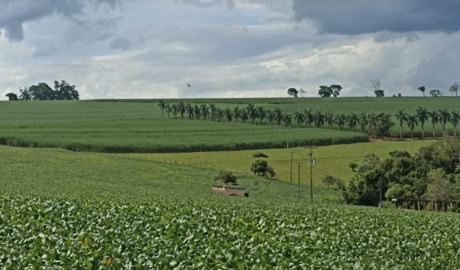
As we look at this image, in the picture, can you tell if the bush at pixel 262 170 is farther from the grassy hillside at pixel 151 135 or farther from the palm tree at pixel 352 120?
the palm tree at pixel 352 120

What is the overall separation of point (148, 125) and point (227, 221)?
16048 cm

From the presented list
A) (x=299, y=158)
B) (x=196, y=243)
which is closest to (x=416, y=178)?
(x=299, y=158)

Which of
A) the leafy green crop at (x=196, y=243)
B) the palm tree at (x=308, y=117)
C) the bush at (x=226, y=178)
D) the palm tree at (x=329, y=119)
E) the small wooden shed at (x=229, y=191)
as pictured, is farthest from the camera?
the palm tree at (x=308, y=117)

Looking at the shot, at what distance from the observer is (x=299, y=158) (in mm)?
135000

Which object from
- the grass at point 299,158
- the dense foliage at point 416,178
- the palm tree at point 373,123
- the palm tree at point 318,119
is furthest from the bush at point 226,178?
the palm tree at point 318,119

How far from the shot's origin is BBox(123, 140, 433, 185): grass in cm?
11969

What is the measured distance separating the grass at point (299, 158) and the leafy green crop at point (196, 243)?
84191mm

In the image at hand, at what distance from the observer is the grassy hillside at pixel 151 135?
14188cm

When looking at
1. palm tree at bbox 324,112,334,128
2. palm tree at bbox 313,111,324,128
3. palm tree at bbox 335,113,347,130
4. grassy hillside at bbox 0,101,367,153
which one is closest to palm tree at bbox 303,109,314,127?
palm tree at bbox 313,111,324,128

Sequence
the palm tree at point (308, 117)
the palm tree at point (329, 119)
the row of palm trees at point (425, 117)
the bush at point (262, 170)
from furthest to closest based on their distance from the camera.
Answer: the palm tree at point (308, 117) → the palm tree at point (329, 119) → the row of palm trees at point (425, 117) → the bush at point (262, 170)

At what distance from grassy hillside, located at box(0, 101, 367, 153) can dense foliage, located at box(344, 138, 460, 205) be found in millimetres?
49238

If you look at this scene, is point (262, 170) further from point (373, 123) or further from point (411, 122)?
point (411, 122)

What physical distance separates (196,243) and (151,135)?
463ft

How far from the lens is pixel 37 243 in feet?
61.3
